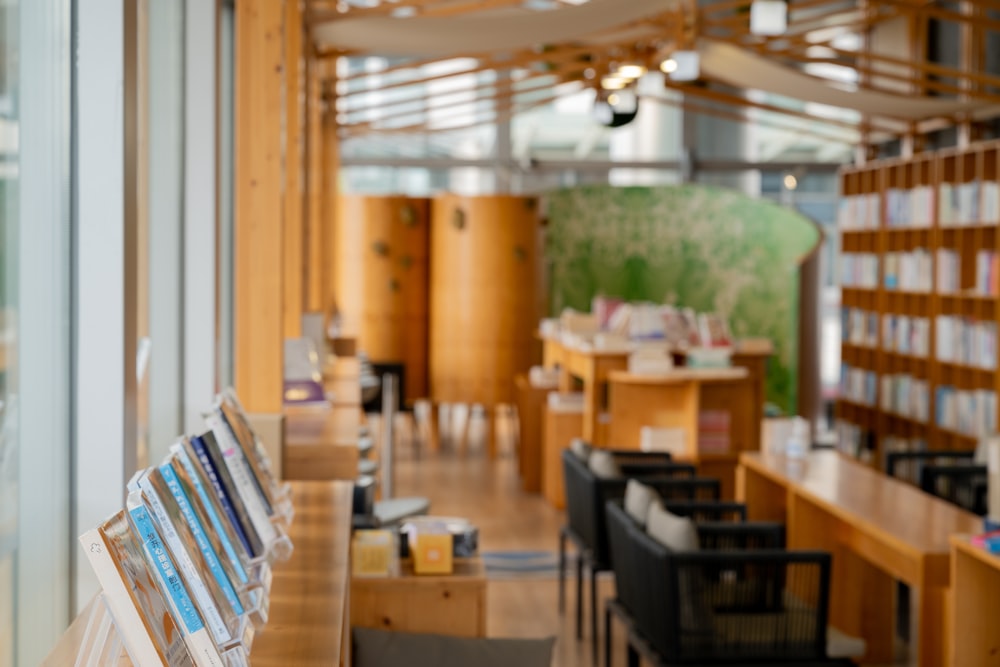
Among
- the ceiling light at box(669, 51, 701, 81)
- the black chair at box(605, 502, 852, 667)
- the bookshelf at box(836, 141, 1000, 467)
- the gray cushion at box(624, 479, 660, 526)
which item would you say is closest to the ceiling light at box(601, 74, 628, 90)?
the ceiling light at box(669, 51, 701, 81)

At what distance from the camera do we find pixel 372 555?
14.6 feet

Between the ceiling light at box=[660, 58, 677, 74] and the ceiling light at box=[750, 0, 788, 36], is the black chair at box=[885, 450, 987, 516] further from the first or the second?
the ceiling light at box=[660, 58, 677, 74]

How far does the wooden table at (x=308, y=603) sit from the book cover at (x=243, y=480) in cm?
11

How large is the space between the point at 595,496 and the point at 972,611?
82.0 inches

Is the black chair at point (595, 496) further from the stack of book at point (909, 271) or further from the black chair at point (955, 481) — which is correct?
the stack of book at point (909, 271)

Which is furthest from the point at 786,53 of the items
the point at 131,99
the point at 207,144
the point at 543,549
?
the point at 131,99

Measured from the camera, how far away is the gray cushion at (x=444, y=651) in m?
3.78

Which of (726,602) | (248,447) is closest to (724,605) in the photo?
(726,602)

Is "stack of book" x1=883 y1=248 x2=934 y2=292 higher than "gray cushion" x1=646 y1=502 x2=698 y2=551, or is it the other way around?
"stack of book" x1=883 y1=248 x2=934 y2=292

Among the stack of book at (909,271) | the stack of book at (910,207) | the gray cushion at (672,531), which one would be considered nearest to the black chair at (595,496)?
the gray cushion at (672,531)

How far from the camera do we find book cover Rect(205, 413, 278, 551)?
3.05 m

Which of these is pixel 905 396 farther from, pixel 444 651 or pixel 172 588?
pixel 172 588

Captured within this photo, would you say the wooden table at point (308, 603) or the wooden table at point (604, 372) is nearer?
the wooden table at point (308, 603)

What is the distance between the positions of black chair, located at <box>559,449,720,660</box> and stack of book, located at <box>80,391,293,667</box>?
312 centimetres
